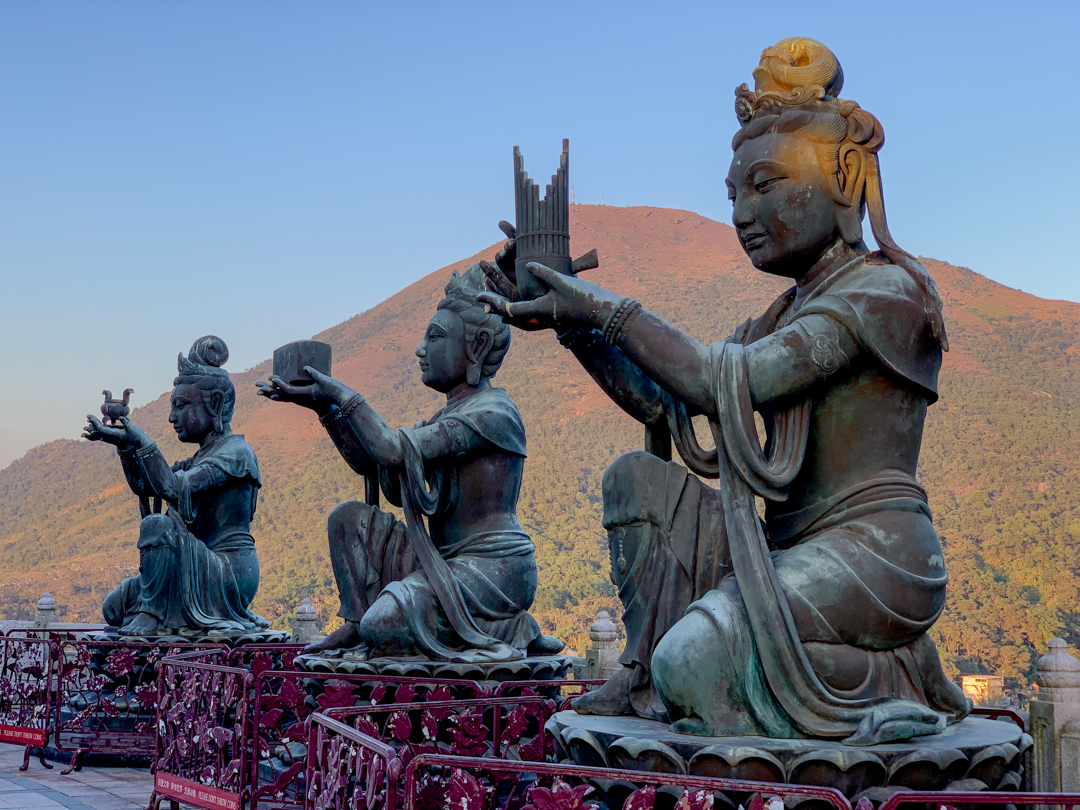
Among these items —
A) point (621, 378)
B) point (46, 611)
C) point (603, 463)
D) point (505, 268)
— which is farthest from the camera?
point (603, 463)

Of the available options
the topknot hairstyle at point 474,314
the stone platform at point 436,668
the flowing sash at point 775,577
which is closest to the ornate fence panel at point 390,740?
the stone platform at point 436,668

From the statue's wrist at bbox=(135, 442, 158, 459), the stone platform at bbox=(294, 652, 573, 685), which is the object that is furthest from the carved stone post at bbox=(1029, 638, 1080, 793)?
the statue's wrist at bbox=(135, 442, 158, 459)

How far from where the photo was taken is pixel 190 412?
7.75m

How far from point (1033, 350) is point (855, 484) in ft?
120

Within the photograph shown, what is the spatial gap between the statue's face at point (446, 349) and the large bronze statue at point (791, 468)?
2.01 m

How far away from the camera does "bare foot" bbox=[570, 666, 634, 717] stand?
11.2 feet

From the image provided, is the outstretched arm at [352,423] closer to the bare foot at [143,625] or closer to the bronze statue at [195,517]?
Answer: the bronze statue at [195,517]

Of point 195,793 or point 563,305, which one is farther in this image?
point 195,793

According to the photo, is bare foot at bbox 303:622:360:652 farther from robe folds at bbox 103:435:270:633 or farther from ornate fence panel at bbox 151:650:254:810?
robe folds at bbox 103:435:270:633

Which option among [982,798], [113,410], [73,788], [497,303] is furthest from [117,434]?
[982,798]

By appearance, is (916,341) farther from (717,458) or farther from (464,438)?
(464,438)

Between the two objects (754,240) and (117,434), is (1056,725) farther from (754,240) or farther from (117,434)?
(117,434)

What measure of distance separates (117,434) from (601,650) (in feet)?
12.6

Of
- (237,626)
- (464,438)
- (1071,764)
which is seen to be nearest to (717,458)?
(464,438)
